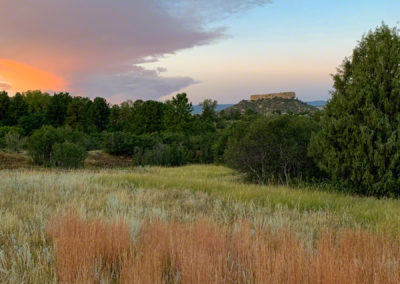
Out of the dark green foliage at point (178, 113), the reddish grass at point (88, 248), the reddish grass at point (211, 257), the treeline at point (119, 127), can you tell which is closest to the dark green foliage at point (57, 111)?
the treeline at point (119, 127)

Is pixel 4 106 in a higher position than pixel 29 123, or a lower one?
higher

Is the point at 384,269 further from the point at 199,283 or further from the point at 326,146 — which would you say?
the point at 326,146

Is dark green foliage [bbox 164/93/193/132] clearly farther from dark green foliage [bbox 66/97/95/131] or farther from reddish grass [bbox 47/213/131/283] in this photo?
reddish grass [bbox 47/213/131/283]

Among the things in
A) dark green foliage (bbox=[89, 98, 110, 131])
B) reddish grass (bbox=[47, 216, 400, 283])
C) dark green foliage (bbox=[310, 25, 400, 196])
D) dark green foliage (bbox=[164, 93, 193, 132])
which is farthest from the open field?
dark green foliage (bbox=[89, 98, 110, 131])

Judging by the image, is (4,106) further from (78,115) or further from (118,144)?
(118,144)

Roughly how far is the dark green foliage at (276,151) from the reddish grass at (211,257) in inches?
425

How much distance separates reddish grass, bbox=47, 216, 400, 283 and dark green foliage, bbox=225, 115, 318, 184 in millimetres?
10805

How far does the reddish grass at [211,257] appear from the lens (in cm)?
222

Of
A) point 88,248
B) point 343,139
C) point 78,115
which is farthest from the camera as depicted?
point 78,115

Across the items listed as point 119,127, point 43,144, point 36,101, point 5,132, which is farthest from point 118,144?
point 36,101

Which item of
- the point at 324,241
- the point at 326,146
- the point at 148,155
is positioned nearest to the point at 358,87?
the point at 326,146

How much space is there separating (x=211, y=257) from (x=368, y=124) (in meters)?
8.85

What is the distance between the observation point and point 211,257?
8.59 ft

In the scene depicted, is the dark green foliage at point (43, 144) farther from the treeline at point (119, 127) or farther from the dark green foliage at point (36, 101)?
the dark green foliage at point (36, 101)
